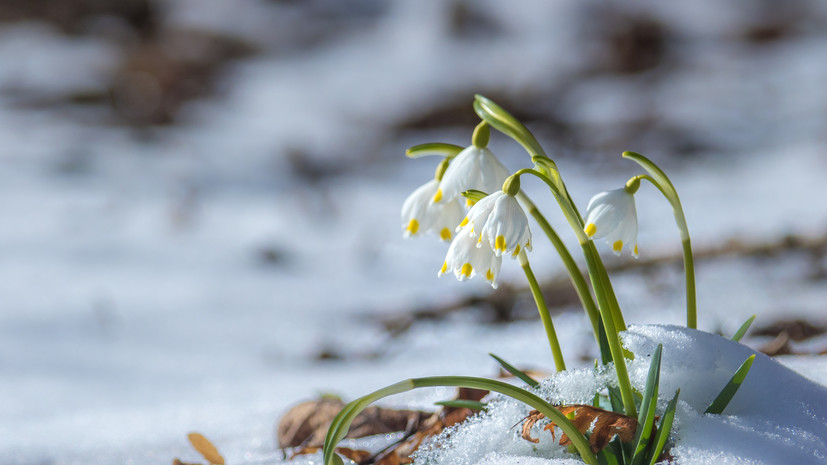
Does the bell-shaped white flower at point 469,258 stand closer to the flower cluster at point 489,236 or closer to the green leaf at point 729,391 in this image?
the flower cluster at point 489,236

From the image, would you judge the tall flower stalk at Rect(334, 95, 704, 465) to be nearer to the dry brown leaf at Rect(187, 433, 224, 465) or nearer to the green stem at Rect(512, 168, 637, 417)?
the green stem at Rect(512, 168, 637, 417)

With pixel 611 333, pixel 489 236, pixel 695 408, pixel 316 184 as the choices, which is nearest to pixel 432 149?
pixel 489 236

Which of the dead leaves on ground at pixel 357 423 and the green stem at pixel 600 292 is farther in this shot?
the dead leaves on ground at pixel 357 423

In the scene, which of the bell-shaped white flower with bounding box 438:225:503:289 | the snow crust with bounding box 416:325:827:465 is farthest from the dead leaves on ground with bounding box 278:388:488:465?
the bell-shaped white flower with bounding box 438:225:503:289

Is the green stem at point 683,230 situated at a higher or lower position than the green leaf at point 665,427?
higher

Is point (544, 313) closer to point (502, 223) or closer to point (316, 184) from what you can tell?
point (502, 223)

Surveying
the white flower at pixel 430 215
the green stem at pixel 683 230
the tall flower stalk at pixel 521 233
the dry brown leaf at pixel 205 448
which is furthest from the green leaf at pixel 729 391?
the dry brown leaf at pixel 205 448
